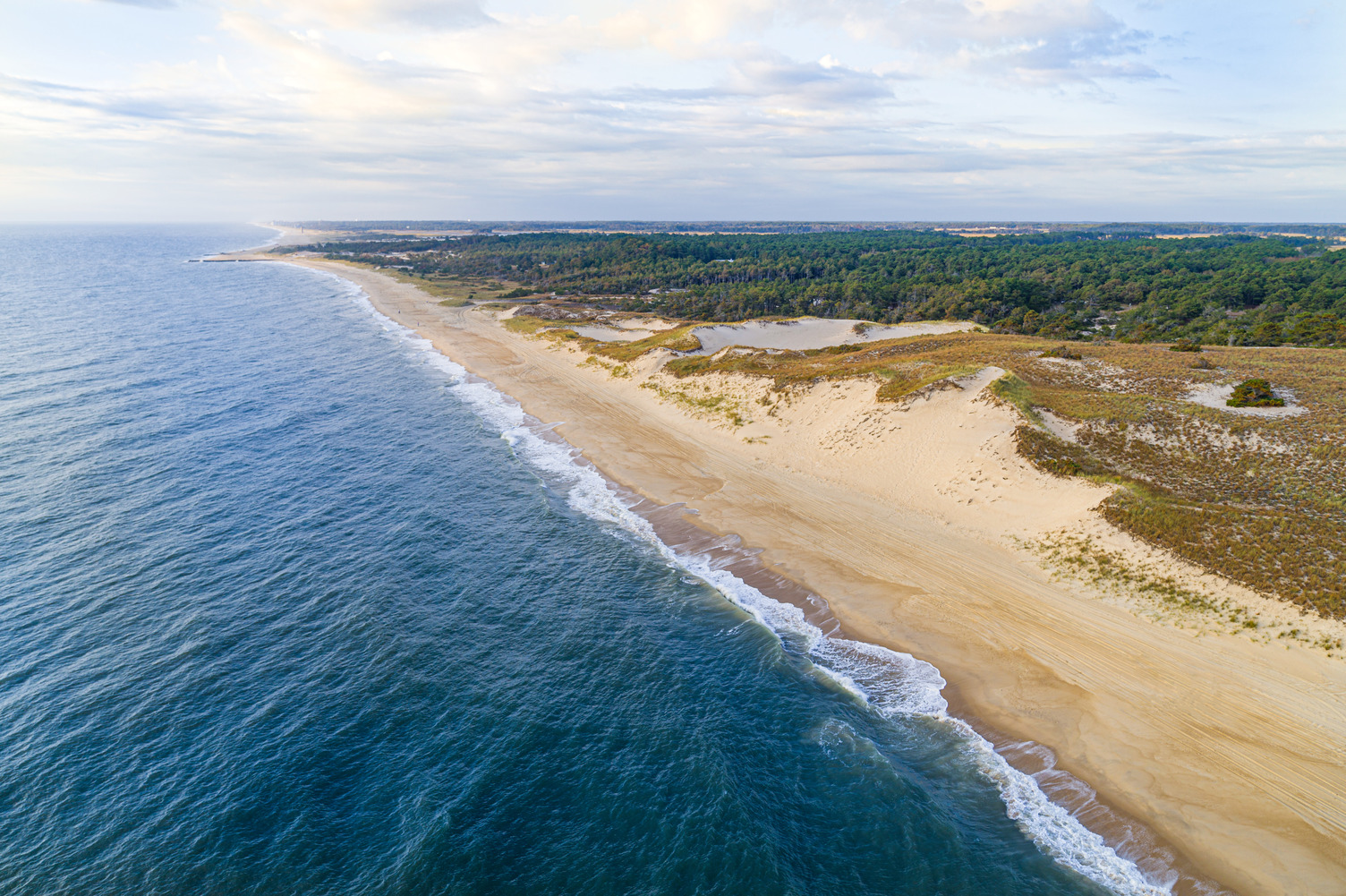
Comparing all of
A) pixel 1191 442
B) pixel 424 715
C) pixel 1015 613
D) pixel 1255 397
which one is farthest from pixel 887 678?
pixel 1255 397

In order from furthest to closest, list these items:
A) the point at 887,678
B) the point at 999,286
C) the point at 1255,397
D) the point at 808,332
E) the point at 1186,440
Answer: the point at 999,286, the point at 808,332, the point at 1255,397, the point at 1186,440, the point at 887,678

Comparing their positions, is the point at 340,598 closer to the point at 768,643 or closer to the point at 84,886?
the point at 84,886

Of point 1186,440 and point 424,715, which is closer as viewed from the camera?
point 424,715

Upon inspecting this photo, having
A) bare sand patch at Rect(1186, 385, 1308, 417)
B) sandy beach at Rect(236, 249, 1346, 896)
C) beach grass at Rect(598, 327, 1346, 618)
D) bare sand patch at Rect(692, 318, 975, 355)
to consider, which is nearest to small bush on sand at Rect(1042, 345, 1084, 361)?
beach grass at Rect(598, 327, 1346, 618)

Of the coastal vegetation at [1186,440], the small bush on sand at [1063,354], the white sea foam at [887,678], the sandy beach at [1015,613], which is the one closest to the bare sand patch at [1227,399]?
the coastal vegetation at [1186,440]

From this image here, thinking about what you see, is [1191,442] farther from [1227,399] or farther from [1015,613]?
[1015,613]

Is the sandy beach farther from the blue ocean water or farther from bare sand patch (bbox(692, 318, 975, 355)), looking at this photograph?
bare sand patch (bbox(692, 318, 975, 355))
